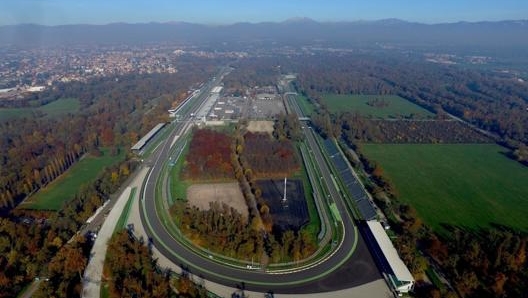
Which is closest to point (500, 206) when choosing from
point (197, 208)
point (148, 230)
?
point (197, 208)

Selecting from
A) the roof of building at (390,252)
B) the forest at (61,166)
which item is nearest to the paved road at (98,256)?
the forest at (61,166)

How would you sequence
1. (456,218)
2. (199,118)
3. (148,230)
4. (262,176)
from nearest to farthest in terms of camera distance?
(148,230) < (456,218) < (262,176) < (199,118)

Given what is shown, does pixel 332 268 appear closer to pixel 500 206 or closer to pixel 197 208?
pixel 197 208

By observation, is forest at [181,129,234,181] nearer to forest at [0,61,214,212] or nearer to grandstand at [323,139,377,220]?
forest at [0,61,214,212]

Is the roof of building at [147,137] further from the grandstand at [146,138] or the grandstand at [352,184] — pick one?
the grandstand at [352,184]

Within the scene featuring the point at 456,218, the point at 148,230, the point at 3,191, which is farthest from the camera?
the point at 3,191

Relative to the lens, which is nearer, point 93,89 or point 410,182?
point 410,182
